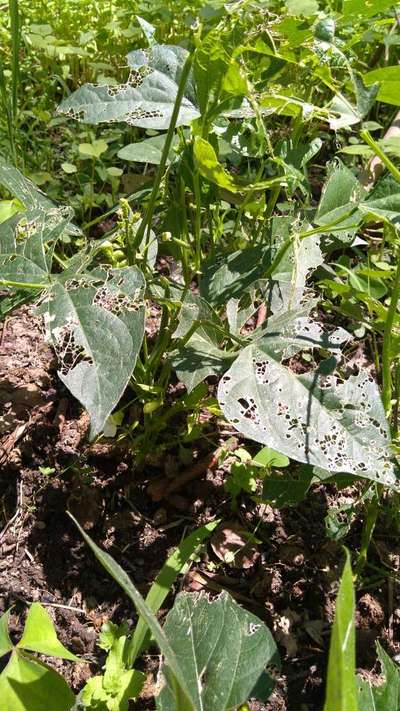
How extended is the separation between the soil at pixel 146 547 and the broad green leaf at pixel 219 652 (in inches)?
13.9

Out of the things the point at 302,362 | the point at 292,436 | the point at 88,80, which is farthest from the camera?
the point at 88,80

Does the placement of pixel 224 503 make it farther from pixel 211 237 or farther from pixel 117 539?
pixel 211 237

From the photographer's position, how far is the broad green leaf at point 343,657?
504mm

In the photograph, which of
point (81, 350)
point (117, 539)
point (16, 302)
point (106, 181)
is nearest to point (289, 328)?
point (81, 350)

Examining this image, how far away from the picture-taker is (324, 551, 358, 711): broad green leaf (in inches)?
19.9

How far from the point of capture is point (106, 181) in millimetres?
2047

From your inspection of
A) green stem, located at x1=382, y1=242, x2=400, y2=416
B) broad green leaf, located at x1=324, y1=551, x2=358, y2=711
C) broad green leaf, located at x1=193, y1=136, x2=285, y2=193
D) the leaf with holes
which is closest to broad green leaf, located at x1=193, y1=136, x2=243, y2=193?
broad green leaf, located at x1=193, y1=136, x2=285, y2=193

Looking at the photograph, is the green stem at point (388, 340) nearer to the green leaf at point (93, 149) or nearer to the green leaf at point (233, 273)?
the green leaf at point (233, 273)

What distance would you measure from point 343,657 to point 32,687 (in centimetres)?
56

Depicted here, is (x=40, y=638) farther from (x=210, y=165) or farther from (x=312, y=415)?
(x=210, y=165)

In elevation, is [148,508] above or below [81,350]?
below

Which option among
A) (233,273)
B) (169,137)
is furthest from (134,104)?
(233,273)

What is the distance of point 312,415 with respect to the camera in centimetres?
106

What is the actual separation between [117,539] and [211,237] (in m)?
0.65
